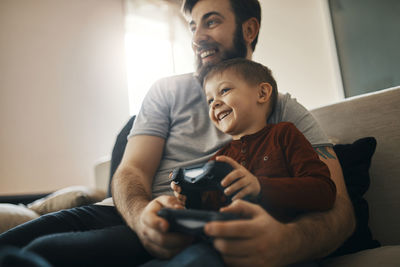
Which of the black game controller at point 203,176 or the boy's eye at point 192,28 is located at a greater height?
the boy's eye at point 192,28

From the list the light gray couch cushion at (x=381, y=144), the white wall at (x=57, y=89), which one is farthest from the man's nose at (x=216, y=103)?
the white wall at (x=57, y=89)

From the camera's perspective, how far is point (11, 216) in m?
0.94

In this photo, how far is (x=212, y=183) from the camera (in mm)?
386

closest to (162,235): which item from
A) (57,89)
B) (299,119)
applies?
(299,119)

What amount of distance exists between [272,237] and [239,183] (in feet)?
0.25

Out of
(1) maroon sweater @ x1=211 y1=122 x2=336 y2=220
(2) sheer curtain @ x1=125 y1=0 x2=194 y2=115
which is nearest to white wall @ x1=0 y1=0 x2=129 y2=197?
(2) sheer curtain @ x1=125 y1=0 x2=194 y2=115

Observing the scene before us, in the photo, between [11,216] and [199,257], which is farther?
[11,216]

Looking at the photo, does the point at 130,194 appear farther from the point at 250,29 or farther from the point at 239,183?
the point at 250,29

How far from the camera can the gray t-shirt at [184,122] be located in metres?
0.67

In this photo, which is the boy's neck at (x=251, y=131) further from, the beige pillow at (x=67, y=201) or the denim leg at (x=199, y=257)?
the beige pillow at (x=67, y=201)

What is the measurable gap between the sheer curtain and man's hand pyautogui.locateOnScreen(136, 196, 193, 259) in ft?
1.26

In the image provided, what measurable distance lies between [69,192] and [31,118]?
105 centimetres

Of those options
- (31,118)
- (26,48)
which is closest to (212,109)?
(31,118)

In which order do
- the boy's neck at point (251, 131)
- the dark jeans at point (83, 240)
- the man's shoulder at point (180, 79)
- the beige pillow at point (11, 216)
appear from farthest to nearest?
the beige pillow at point (11, 216) < the man's shoulder at point (180, 79) < the boy's neck at point (251, 131) < the dark jeans at point (83, 240)
